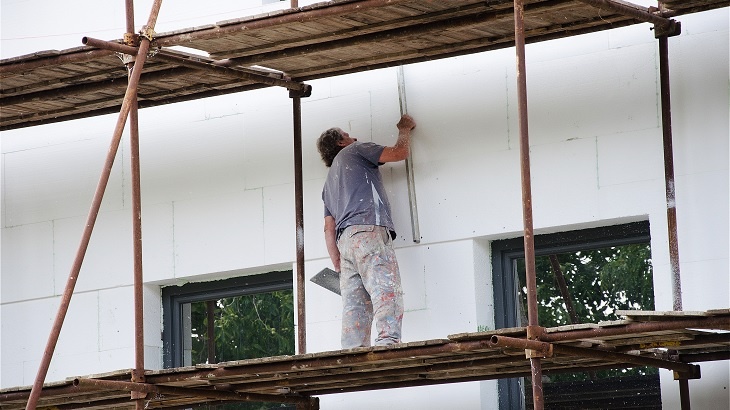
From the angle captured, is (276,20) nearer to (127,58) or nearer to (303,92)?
(127,58)

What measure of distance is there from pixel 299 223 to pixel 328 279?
0.45 m

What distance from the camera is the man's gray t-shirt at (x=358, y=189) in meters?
10.1

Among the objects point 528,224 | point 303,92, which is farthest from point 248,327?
point 528,224

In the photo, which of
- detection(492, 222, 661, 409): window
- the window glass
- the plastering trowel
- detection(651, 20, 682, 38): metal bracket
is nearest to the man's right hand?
detection(492, 222, 661, 409): window

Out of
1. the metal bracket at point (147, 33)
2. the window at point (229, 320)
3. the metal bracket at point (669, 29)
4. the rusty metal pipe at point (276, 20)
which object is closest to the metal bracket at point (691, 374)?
the metal bracket at point (669, 29)

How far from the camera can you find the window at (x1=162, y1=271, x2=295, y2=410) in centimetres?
1137

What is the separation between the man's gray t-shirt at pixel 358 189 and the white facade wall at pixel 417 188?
0.36 metres

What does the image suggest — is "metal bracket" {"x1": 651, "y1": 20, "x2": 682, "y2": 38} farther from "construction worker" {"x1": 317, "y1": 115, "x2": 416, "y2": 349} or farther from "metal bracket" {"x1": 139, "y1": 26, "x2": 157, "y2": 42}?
"metal bracket" {"x1": 139, "y1": 26, "x2": 157, "y2": 42}

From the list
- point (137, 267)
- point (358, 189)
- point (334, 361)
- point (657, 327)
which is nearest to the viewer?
point (657, 327)

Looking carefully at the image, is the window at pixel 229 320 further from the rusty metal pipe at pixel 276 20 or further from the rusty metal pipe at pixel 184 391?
the rusty metal pipe at pixel 276 20

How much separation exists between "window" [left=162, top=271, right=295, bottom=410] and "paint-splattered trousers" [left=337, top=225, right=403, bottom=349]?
122 cm

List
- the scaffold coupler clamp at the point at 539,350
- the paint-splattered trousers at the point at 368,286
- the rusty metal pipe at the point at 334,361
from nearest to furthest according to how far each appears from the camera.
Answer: the scaffold coupler clamp at the point at 539,350, the rusty metal pipe at the point at 334,361, the paint-splattered trousers at the point at 368,286

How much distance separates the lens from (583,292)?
10.3 metres

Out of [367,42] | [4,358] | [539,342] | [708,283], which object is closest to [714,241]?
[708,283]
